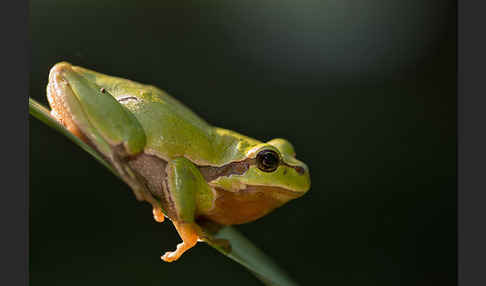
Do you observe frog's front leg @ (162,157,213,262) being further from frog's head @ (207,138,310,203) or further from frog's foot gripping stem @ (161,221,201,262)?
frog's head @ (207,138,310,203)

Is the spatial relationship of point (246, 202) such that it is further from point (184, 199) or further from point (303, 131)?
point (303, 131)

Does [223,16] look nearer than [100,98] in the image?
No

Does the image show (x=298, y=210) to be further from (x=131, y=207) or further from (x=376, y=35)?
(x=376, y=35)

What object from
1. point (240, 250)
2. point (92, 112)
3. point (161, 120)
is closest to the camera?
point (240, 250)

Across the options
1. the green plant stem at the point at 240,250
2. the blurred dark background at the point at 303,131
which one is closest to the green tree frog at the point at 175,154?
the green plant stem at the point at 240,250

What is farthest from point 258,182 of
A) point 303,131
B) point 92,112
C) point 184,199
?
point 303,131

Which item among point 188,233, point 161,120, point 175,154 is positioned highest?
point 161,120

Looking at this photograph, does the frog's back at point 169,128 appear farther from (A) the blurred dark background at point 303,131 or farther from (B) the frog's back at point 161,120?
(A) the blurred dark background at point 303,131

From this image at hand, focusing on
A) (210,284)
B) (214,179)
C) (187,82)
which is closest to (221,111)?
(187,82)

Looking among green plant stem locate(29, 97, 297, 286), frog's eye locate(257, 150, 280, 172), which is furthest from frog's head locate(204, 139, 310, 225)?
green plant stem locate(29, 97, 297, 286)
